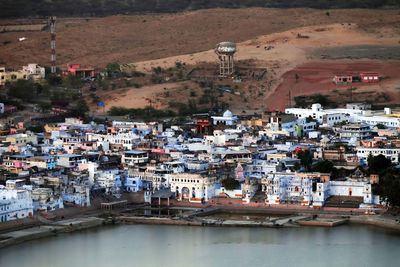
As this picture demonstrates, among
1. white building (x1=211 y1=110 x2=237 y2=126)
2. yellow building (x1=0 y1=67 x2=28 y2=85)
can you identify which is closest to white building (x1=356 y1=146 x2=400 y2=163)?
white building (x1=211 y1=110 x2=237 y2=126)

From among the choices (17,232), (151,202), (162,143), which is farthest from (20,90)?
(17,232)

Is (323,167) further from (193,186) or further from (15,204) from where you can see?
(15,204)

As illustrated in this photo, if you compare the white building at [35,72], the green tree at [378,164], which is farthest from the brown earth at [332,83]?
the green tree at [378,164]

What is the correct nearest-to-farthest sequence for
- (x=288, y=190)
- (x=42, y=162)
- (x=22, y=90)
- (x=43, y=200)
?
(x=43, y=200) < (x=288, y=190) < (x=42, y=162) < (x=22, y=90)

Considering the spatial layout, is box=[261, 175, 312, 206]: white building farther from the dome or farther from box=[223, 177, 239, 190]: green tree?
the dome

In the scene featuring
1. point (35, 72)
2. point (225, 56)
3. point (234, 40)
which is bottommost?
point (35, 72)

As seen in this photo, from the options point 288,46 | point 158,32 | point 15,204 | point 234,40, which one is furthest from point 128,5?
point 15,204
